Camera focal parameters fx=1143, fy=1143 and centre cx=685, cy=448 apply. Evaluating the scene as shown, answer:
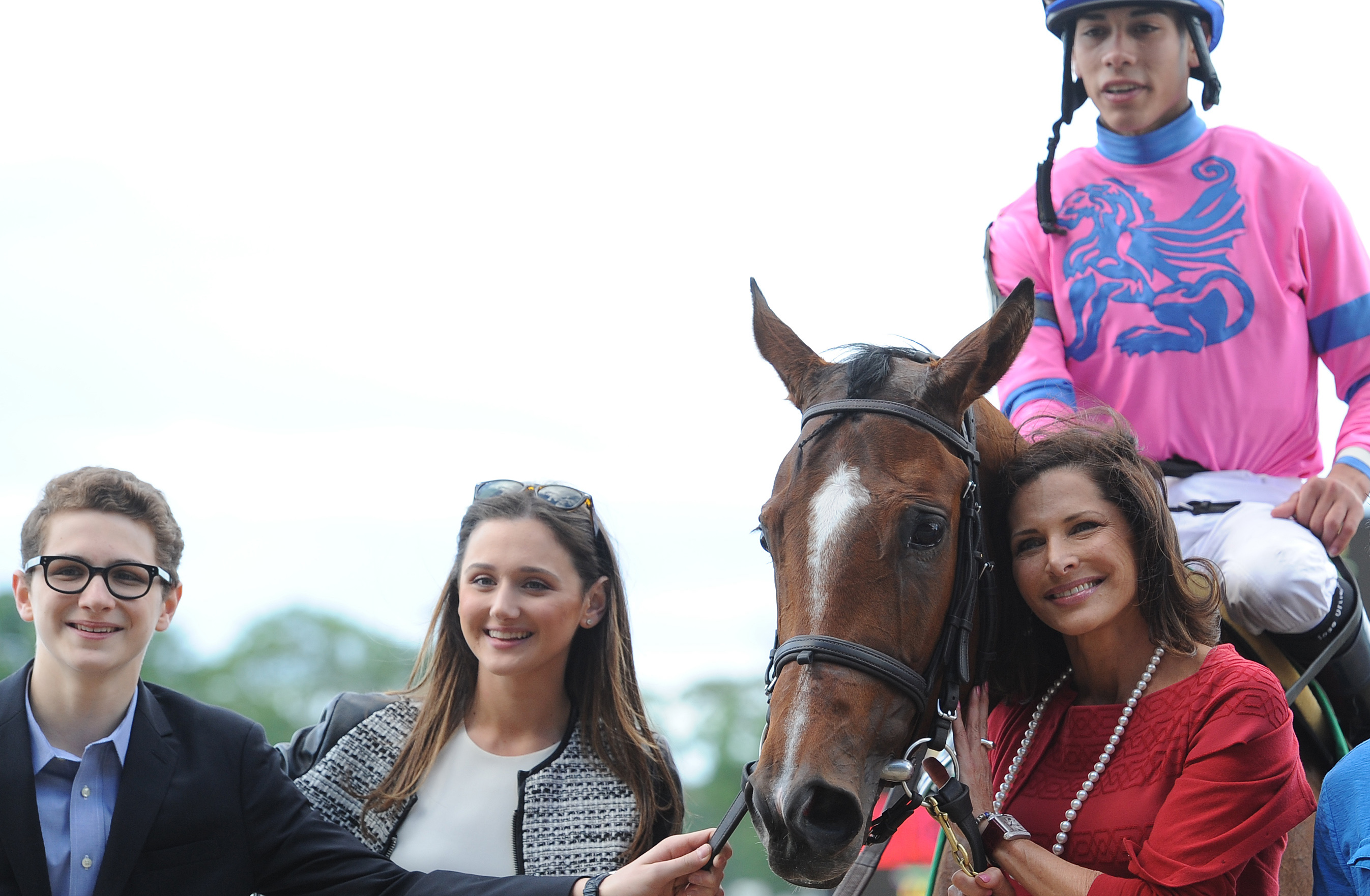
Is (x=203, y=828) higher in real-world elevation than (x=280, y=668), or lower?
higher

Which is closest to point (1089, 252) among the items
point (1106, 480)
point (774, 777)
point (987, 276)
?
point (987, 276)

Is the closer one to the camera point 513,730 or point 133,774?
point 133,774

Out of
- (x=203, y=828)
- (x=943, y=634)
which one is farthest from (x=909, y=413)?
(x=203, y=828)

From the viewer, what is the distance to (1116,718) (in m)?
2.51

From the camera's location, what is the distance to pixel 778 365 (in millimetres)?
2969

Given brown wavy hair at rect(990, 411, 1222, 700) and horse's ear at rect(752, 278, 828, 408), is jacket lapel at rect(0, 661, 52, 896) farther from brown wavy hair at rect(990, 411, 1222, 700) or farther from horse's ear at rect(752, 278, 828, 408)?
brown wavy hair at rect(990, 411, 1222, 700)

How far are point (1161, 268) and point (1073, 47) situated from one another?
30.7 inches

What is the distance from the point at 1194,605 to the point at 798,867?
43.5 inches

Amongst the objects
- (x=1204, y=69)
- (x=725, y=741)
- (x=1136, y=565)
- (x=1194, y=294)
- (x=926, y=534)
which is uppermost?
(x=1204, y=69)

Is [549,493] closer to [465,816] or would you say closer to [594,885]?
[465,816]

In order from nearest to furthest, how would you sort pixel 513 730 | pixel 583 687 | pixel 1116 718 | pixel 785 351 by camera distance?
pixel 1116 718 → pixel 785 351 → pixel 513 730 → pixel 583 687

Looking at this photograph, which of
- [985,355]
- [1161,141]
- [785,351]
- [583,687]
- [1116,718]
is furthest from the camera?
[1161,141]

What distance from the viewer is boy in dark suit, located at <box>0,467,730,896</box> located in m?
2.45

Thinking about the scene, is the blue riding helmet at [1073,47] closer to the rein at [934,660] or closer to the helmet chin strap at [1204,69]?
the helmet chin strap at [1204,69]
